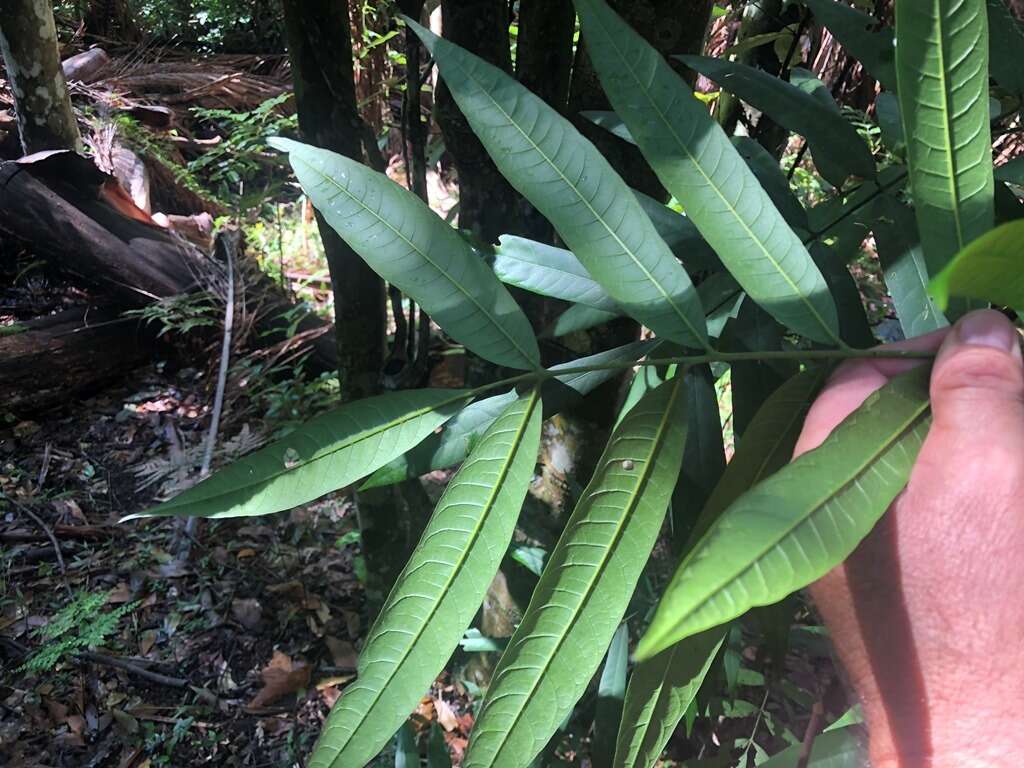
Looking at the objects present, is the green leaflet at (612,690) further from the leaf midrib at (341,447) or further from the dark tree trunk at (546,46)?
the dark tree trunk at (546,46)

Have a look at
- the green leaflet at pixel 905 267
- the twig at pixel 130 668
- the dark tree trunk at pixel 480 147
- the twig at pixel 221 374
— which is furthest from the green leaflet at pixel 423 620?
the twig at pixel 221 374

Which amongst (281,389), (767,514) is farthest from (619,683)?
(281,389)

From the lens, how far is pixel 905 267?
0.62 meters

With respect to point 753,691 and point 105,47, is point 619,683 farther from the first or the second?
point 105,47

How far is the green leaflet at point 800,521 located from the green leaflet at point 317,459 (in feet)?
0.78

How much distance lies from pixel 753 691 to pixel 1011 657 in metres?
1.17

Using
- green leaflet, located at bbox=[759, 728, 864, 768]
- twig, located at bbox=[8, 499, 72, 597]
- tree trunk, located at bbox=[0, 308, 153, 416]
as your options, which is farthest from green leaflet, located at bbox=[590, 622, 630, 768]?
tree trunk, located at bbox=[0, 308, 153, 416]

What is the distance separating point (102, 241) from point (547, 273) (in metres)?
2.53

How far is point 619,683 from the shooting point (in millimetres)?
917

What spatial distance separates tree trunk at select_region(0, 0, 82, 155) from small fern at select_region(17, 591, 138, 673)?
Result: 2.04 meters

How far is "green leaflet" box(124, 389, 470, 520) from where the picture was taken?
46 centimetres

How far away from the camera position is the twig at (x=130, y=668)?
61.7 inches

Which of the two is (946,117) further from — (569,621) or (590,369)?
(569,621)

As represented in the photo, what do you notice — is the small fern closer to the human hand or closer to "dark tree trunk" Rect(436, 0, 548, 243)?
"dark tree trunk" Rect(436, 0, 548, 243)
